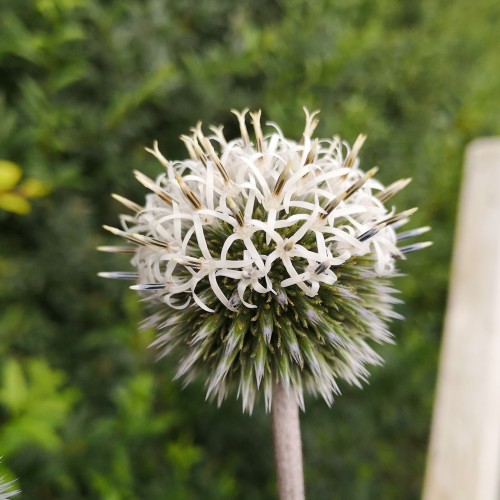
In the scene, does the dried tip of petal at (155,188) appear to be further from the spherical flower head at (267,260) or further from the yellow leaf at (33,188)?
the yellow leaf at (33,188)

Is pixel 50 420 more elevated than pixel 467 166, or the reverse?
pixel 467 166

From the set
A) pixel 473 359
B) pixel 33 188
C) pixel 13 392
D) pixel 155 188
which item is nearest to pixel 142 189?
pixel 33 188

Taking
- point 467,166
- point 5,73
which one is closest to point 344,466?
point 467,166

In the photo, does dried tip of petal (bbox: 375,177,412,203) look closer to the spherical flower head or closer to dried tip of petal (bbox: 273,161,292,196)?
the spherical flower head

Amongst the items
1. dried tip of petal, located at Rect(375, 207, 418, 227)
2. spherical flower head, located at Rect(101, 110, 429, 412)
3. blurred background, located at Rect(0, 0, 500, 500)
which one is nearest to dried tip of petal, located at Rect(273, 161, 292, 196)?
spherical flower head, located at Rect(101, 110, 429, 412)

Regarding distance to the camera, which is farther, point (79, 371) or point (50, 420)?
point (79, 371)

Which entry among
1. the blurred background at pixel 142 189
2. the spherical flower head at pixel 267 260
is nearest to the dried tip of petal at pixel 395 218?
the spherical flower head at pixel 267 260

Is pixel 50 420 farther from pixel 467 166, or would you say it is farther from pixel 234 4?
pixel 467 166
